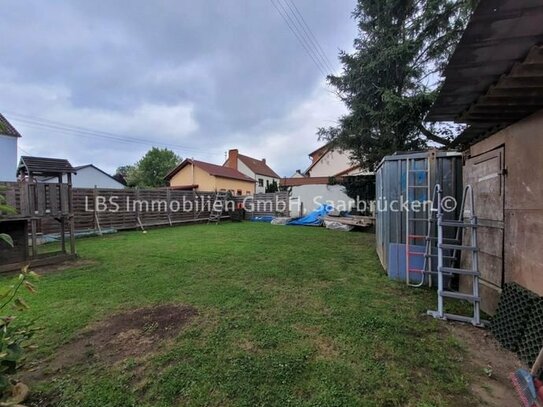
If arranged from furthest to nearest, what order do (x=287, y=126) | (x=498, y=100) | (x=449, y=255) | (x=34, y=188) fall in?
(x=287, y=126) < (x=34, y=188) < (x=449, y=255) < (x=498, y=100)

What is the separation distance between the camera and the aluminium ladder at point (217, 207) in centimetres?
Result: 1512

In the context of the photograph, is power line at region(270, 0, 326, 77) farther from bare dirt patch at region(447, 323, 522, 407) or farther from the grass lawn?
bare dirt patch at region(447, 323, 522, 407)

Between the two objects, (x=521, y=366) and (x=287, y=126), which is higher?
(x=287, y=126)

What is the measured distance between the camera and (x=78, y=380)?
210 centimetres

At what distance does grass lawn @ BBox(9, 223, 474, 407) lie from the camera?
76.1 inches

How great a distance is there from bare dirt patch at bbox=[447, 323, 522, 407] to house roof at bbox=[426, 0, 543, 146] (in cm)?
242

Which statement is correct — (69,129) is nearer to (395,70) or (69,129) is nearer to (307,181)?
(307,181)

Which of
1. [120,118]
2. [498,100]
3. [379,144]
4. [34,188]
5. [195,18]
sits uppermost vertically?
[120,118]

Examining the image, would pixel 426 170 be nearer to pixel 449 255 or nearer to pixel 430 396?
pixel 449 255

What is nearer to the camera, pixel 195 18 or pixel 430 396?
pixel 430 396

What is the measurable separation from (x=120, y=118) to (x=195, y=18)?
646 inches

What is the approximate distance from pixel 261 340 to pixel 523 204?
10.3ft

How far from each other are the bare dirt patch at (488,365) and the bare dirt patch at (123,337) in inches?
110

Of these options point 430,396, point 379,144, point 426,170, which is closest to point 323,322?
point 430,396
